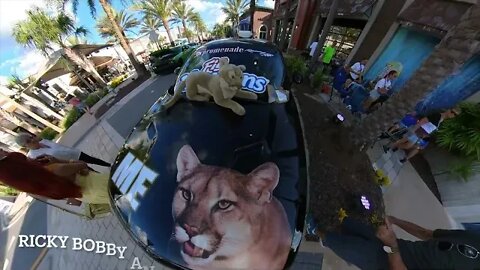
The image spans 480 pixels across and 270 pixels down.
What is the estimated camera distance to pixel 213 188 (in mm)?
2463

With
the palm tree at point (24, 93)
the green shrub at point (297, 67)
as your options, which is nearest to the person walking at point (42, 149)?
the green shrub at point (297, 67)

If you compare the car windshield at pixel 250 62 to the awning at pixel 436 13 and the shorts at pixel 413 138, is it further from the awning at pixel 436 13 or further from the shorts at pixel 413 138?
the awning at pixel 436 13

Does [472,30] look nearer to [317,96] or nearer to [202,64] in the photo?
[202,64]

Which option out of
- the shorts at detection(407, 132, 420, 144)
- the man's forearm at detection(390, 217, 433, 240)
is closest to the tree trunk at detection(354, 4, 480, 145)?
the shorts at detection(407, 132, 420, 144)

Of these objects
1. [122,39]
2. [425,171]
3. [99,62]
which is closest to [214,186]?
[425,171]

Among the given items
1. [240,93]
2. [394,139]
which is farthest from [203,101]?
[394,139]

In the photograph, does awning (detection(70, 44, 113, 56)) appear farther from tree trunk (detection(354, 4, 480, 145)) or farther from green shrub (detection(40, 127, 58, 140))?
tree trunk (detection(354, 4, 480, 145))

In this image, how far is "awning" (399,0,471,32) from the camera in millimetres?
6547

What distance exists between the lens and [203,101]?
10.4ft

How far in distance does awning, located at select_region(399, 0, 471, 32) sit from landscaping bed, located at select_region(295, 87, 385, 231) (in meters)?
3.67

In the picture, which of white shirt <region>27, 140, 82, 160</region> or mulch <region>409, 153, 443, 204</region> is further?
mulch <region>409, 153, 443, 204</region>

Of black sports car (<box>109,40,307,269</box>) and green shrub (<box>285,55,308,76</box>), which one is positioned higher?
black sports car (<box>109,40,307,269</box>)

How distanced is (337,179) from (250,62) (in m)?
2.59

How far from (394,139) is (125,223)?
216 inches
